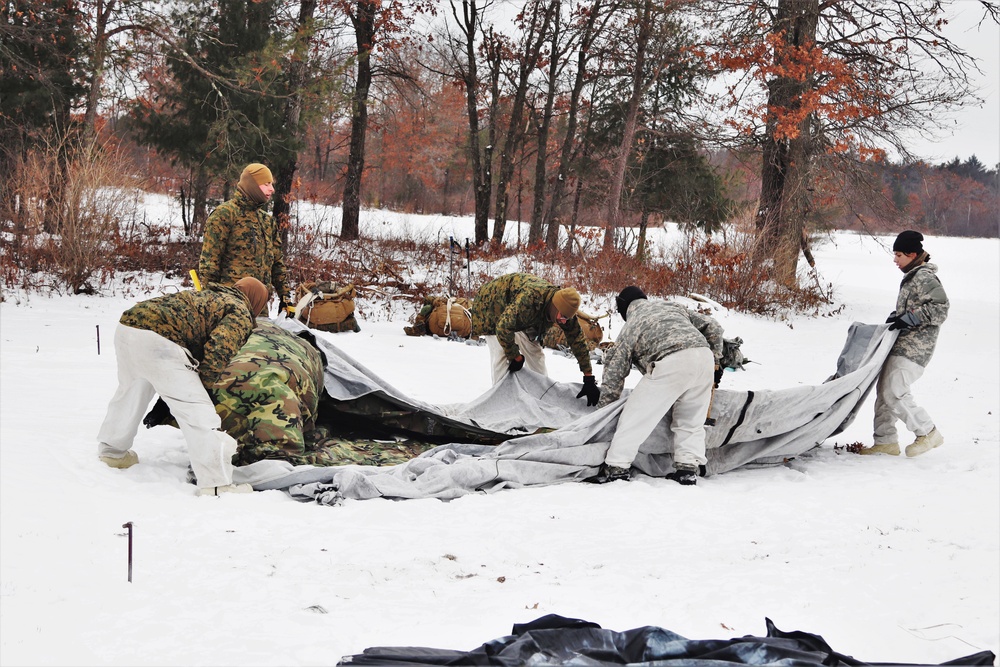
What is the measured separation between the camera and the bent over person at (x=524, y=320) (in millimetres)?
5980

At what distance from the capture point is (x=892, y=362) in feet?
20.2

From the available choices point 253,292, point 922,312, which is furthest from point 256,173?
point 922,312

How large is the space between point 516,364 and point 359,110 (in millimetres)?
12349

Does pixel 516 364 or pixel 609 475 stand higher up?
pixel 516 364

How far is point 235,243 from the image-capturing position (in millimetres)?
5965

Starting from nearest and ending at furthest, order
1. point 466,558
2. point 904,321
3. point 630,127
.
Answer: point 466,558 → point 904,321 → point 630,127

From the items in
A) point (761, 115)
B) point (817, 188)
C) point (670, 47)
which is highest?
point (670, 47)

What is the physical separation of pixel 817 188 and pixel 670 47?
4.37 metres

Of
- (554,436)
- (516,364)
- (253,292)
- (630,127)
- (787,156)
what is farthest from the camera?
(630,127)

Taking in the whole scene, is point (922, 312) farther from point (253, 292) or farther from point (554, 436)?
point (253, 292)

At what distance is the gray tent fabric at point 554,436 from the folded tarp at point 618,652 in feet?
6.89

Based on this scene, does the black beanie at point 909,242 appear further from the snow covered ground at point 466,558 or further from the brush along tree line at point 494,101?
the brush along tree line at point 494,101

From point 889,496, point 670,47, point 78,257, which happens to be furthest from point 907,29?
point 78,257

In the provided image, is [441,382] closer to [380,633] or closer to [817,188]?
[380,633]
